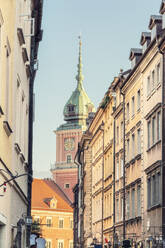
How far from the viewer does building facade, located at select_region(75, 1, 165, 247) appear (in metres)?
31.0

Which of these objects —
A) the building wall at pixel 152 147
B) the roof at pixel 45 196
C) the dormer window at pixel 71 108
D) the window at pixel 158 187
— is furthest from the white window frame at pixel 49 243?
the window at pixel 158 187

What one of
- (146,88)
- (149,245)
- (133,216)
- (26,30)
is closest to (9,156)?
(26,30)

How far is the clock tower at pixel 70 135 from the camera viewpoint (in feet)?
480

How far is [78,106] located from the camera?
159 meters

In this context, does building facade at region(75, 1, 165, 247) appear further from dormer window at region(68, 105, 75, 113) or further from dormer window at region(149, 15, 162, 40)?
dormer window at region(68, 105, 75, 113)

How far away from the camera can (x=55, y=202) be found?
126 meters

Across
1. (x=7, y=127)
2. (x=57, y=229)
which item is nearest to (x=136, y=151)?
(x=7, y=127)

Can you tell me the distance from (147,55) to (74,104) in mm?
125817

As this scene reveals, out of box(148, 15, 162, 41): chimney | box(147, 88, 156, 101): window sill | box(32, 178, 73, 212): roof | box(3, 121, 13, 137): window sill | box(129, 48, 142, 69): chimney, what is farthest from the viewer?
box(32, 178, 73, 212): roof

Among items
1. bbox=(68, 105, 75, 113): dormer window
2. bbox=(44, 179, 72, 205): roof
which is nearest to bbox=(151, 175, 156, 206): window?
bbox=(44, 179, 72, 205): roof

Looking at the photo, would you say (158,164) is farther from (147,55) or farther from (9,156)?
(9,156)

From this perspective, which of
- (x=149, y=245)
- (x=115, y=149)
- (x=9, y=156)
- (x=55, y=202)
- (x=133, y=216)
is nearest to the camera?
(x=9, y=156)

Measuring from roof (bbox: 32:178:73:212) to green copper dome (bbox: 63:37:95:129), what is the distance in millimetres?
25321

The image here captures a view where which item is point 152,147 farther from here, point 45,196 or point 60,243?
point 60,243
